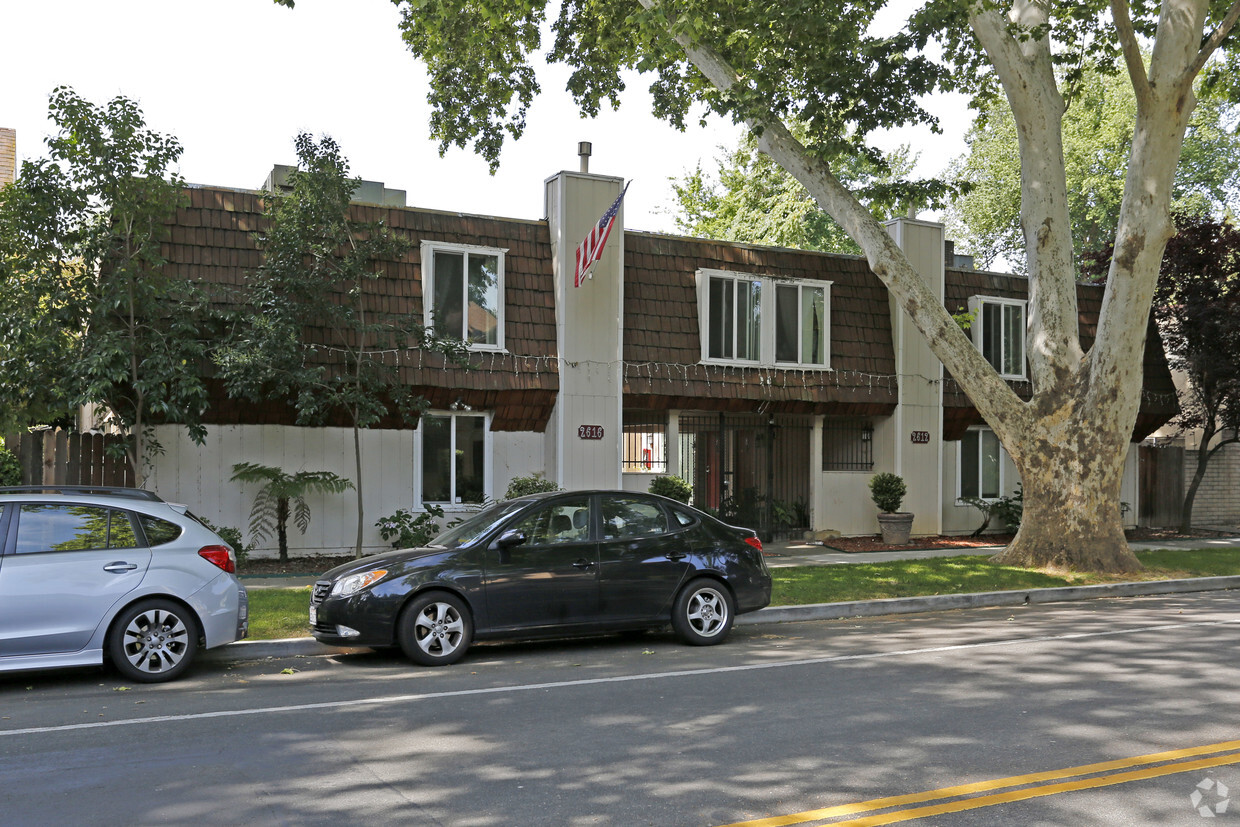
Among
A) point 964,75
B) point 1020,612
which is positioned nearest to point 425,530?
point 1020,612

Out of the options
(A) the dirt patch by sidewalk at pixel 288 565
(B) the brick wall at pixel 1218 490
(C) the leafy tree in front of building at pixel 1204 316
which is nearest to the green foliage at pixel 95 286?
(A) the dirt patch by sidewalk at pixel 288 565

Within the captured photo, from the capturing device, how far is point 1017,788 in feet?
17.8

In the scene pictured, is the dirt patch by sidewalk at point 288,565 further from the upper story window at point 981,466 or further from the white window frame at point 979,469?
the upper story window at point 981,466

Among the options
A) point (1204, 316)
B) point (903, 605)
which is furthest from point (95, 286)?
point (1204, 316)

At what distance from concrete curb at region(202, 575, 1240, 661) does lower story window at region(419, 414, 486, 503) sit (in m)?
6.95

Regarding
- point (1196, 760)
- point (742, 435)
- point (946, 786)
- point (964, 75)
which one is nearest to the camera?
point (946, 786)

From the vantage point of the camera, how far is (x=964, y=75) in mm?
18781

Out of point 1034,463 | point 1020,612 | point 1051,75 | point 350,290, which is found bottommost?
point 1020,612

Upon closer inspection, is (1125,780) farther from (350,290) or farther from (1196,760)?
(350,290)

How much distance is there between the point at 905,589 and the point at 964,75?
10.1 meters

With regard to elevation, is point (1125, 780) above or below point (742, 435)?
below

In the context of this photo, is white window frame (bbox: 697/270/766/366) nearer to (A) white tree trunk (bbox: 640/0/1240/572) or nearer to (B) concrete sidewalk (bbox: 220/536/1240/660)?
(A) white tree trunk (bbox: 640/0/1240/572)

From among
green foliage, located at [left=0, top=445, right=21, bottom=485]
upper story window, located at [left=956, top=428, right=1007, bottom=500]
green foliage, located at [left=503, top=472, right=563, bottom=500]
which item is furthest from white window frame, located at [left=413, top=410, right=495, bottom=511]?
upper story window, located at [left=956, top=428, right=1007, bottom=500]

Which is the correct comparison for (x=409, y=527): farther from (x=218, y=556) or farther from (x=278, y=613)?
(x=218, y=556)
